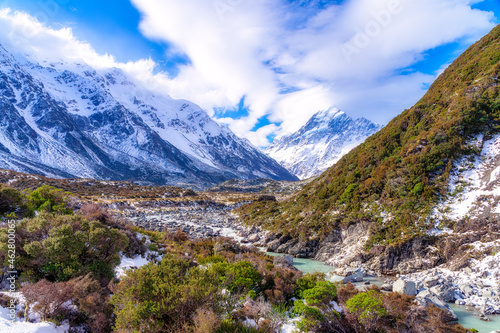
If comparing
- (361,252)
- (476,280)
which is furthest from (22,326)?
(476,280)

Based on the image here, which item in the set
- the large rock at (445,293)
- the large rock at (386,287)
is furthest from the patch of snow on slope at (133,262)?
the large rock at (445,293)

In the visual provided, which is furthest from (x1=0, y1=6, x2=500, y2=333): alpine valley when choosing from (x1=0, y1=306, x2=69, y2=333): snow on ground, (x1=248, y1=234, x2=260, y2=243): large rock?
(x1=248, y1=234, x2=260, y2=243): large rock

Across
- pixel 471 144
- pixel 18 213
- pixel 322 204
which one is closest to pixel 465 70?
pixel 471 144

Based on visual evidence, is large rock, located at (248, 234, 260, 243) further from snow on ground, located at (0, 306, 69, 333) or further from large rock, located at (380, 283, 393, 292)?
snow on ground, located at (0, 306, 69, 333)

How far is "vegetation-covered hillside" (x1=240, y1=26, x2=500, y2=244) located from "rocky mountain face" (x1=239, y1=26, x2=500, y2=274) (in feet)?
0.26

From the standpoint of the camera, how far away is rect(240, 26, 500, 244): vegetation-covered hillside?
2084 centimetres

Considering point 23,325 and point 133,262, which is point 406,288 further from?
point 23,325

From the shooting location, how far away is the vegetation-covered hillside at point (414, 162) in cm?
2084

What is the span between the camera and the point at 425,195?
20562 mm

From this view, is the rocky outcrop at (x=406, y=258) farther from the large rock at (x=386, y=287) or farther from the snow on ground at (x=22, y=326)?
the snow on ground at (x=22, y=326)

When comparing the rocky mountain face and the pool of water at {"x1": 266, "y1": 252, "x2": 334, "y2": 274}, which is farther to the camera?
the pool of water at {"x1": 266, "y1": 252, "x2": 334, "y2": 274}

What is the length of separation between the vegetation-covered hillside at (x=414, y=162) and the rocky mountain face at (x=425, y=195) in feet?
0.26

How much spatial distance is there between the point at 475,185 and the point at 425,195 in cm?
336

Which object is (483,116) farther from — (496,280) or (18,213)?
(18,213)
